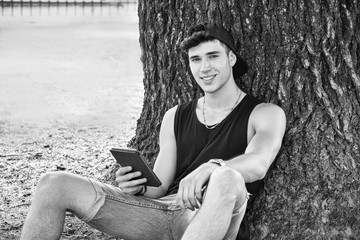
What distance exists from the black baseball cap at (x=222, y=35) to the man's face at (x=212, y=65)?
0.04m

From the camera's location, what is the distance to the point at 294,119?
4.55 m

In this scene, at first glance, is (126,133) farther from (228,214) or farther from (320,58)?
(228,214)

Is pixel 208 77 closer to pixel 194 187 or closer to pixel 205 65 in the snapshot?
pixel 205 65

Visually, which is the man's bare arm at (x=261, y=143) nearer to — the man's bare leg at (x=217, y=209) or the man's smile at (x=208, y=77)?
the man's bare leg at (x=217, y=209)

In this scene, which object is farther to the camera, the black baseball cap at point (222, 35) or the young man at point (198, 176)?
the black baseball cap at point (222, 35)

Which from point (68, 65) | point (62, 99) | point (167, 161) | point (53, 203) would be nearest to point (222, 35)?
point (167, 161)


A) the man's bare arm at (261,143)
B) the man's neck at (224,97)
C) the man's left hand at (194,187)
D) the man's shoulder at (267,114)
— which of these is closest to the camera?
the man's left hand at (194,187)

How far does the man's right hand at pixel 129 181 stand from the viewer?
13.9 feet

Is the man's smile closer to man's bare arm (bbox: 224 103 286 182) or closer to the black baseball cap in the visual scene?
the black baseball cap

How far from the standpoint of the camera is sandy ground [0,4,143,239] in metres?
6.78

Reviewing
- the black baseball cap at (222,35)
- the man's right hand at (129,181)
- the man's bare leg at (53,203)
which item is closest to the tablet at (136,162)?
the man's right hand at (129,181)

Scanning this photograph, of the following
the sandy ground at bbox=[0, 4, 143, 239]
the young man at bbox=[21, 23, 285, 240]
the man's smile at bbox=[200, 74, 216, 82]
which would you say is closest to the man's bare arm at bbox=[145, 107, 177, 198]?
the young man at bbox=[21, 23, 285, 240]

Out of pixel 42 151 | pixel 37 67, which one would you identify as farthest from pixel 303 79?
pixel 37 67

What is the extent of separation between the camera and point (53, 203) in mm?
4008
